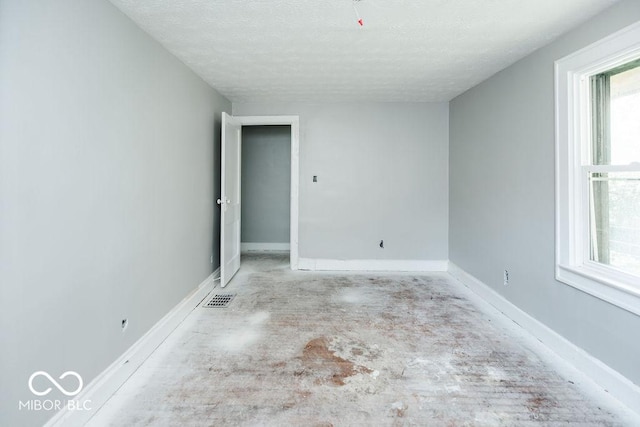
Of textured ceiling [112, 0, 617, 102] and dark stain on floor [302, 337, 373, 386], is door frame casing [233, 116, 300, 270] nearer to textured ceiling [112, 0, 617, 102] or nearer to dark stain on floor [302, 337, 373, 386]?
textured ceiling [112, 0, 617, 102]

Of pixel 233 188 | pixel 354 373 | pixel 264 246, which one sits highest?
pixel 233 188

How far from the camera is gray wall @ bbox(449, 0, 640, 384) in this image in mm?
1945

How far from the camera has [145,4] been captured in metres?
1.91

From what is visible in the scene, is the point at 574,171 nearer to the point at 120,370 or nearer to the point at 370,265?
the point at 370,265

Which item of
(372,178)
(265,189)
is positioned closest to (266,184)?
(265,189)

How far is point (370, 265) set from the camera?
4.49 metres

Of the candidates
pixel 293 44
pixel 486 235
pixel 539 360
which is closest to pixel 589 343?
pixel 539 360

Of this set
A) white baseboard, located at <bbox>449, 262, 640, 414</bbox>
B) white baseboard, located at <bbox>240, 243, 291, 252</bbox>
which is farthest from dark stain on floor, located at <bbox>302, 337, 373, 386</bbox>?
white baseboard, located at <bbox>240, 243, 291, 252</bbox>

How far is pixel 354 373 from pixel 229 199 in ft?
8.40

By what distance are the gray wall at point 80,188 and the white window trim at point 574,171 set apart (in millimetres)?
3099

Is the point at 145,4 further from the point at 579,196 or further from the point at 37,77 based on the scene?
the point at 579,196

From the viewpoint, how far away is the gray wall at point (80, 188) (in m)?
1.28

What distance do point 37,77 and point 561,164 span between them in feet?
10.6

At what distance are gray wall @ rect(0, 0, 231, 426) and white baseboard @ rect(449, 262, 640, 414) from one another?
10.0 ft
